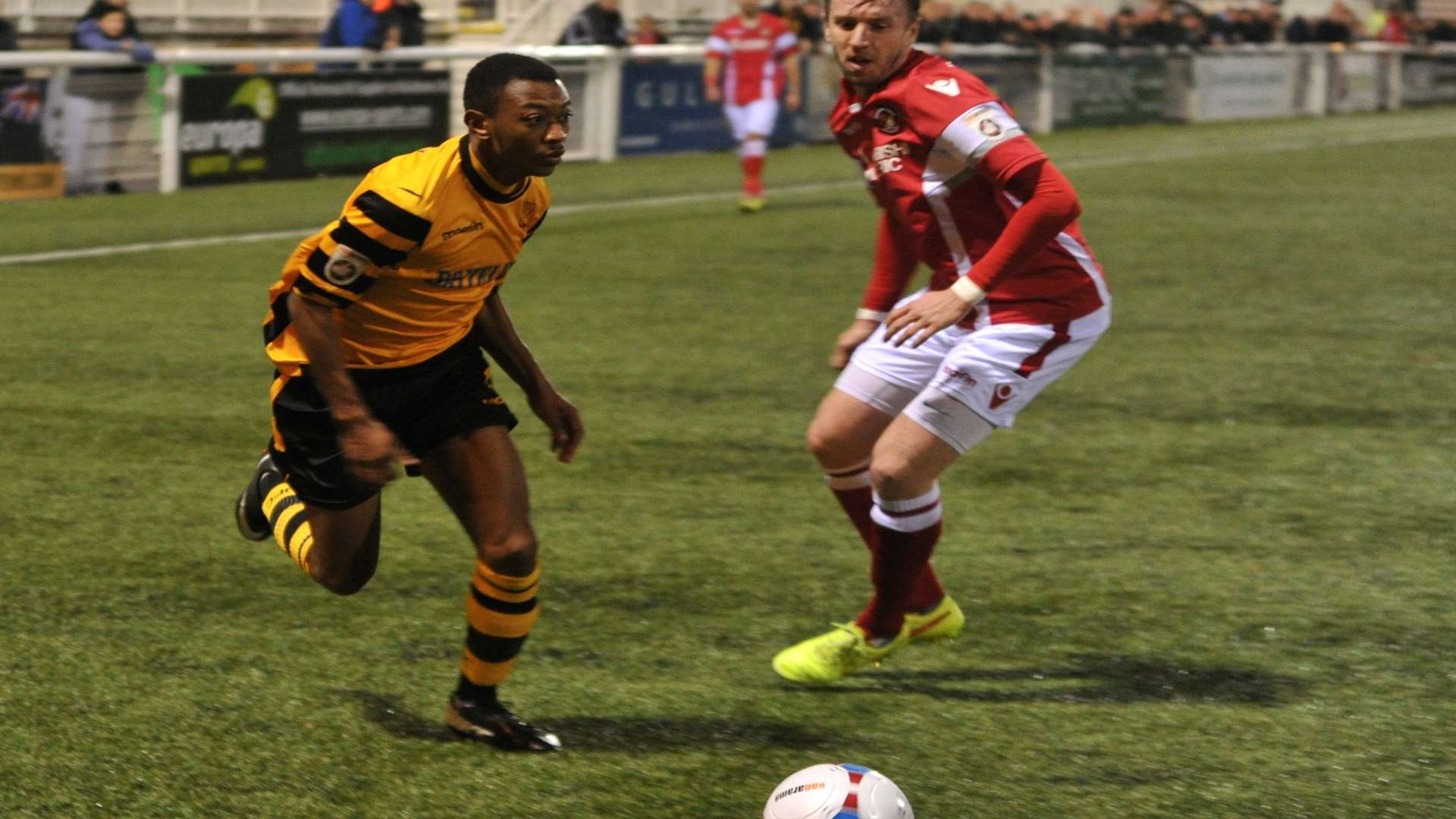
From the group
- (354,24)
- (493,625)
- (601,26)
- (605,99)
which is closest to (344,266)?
(493,625)

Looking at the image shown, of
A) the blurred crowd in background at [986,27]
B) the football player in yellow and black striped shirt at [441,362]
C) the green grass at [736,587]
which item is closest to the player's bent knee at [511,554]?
the football player in yellow and black striped shirt at [441,362]

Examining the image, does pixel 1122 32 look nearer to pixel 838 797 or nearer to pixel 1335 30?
pixel 1335 30

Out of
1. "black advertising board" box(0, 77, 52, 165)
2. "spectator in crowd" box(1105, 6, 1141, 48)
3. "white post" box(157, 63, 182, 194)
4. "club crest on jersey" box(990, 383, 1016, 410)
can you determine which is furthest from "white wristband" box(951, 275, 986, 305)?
"spectator in crowd" box(1105, 6, 1141, 48)

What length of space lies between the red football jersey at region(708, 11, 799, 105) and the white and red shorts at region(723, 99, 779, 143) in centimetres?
8

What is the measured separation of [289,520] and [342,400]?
1018 mm

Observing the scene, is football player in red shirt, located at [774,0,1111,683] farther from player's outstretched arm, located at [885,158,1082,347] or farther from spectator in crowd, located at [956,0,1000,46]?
spectator in crowd, located at [956,0,1000,46]

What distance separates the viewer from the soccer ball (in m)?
3.95

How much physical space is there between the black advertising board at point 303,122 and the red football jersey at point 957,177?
13.8m

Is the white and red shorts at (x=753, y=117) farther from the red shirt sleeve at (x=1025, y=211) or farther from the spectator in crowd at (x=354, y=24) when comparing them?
the red shirt sleeve at (x=1025, y=211)

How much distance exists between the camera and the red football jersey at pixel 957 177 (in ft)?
15.6

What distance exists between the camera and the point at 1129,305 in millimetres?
12281

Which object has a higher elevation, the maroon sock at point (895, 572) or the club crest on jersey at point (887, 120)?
the club crest on jersey at point (887, 120)

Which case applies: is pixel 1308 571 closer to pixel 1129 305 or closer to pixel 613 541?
pixel 613 541

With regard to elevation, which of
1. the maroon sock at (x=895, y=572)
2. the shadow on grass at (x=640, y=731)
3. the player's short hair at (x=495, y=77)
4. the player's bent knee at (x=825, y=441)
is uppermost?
the player's short hair at (x=495, y=77)
